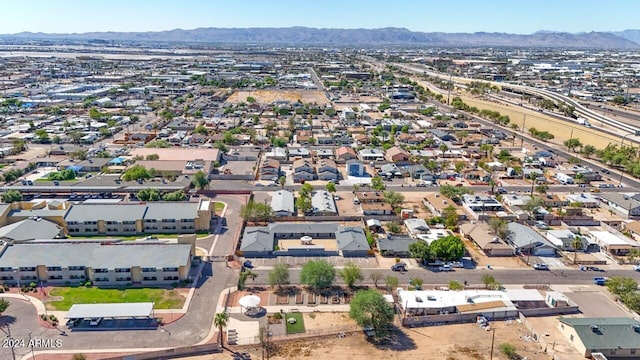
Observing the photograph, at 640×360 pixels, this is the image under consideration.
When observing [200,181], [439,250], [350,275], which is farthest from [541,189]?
[200,181]

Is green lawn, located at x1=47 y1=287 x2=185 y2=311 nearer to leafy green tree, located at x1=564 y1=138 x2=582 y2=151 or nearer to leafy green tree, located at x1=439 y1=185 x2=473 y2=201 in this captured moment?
leafy green tree, located at x1=439 y1=185 x2=473 y2=201

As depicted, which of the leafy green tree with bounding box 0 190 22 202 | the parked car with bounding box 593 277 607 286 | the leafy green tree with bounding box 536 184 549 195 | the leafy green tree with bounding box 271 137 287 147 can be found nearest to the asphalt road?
the parked car with bounding box 593 277 607 286

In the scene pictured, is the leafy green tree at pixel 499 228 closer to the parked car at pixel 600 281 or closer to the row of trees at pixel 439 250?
the row of trees at pixel 439 250

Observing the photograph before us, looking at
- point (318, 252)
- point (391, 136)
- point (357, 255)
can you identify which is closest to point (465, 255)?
point (357, 255)

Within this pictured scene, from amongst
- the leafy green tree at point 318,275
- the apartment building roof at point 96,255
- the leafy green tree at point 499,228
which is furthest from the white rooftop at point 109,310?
the leafy green tree at point 499,228

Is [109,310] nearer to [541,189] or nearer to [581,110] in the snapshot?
[541,189]
